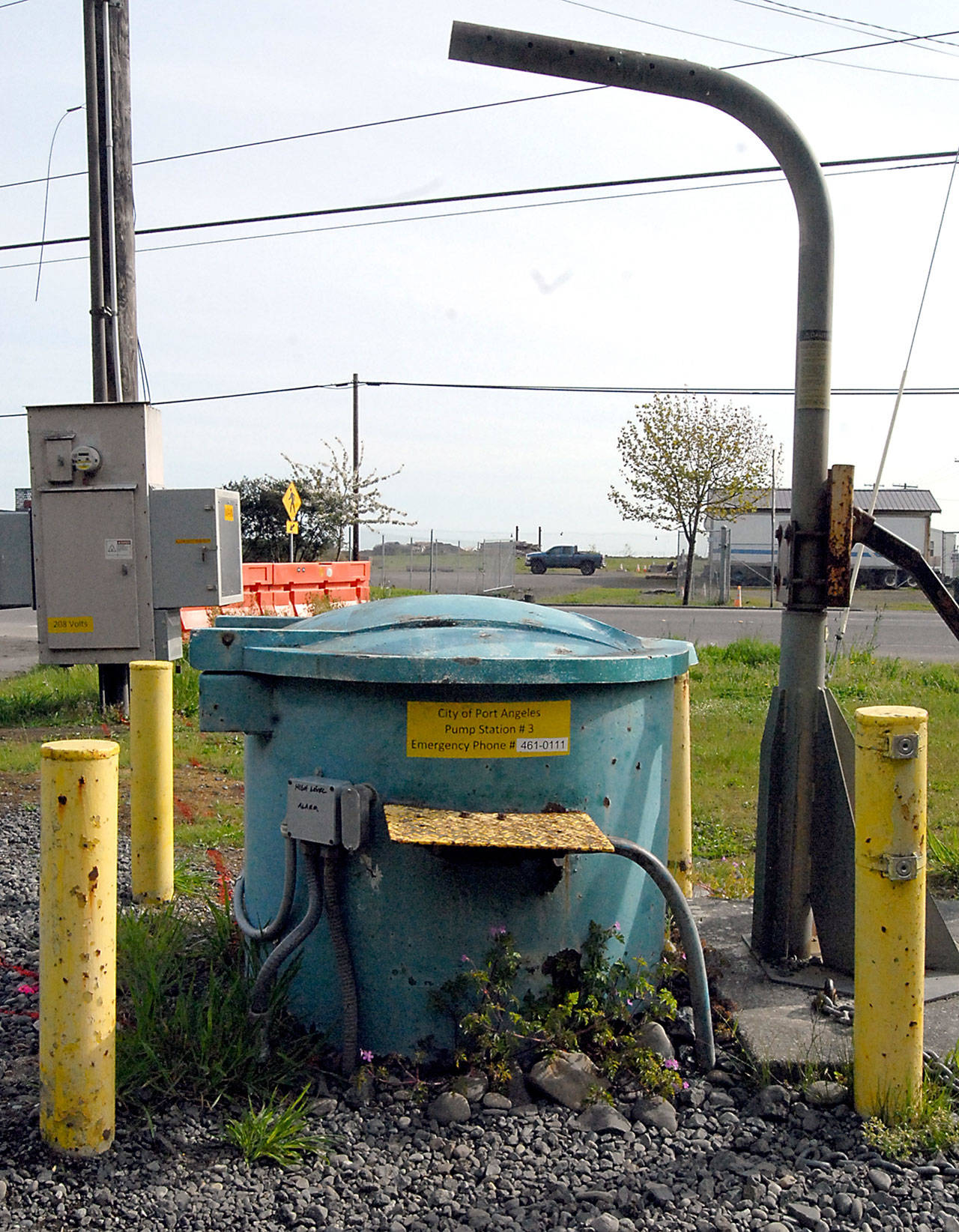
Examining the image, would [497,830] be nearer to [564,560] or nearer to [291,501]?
[291,501]

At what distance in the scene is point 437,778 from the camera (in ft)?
9.76

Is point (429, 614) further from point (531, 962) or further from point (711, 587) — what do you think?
point (711, 587)

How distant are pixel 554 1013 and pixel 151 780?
7.30ft

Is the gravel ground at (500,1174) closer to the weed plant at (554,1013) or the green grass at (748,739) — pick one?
the weed plant at (554,1013)

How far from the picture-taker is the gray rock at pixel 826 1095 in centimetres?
292

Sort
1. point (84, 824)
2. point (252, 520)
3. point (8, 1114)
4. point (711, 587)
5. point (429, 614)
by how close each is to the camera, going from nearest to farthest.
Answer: point (84, 824)
point (8, 1114)
point (429, 614)
point (252, 520)
point (711, 587)

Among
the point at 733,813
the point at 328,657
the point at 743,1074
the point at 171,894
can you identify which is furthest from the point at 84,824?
the point at 733,813

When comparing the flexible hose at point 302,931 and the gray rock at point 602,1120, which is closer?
the gray rock at point 602,1120

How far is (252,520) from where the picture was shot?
30891 mm

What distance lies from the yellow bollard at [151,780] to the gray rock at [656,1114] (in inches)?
92.5

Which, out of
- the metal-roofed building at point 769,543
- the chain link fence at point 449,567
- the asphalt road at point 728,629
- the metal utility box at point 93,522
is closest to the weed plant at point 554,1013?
the metal utility box at point 93,522

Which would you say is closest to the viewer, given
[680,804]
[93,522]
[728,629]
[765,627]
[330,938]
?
[330,938]

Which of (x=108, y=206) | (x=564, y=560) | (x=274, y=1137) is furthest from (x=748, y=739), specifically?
(x=564, y=560)

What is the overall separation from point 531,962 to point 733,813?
363 centimetres
